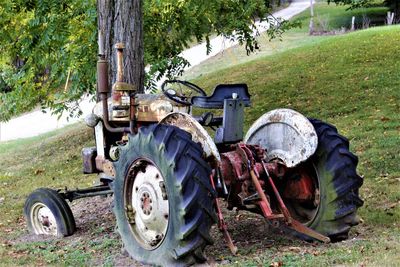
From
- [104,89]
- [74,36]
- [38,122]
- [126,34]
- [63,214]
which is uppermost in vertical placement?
[74,36]

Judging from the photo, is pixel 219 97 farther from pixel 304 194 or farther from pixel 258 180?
pixel 304 194

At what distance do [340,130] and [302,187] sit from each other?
6177 millimetres

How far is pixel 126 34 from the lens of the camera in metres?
9.06

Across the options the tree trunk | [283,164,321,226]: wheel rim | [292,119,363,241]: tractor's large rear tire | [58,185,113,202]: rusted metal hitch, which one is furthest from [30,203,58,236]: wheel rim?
[292,119,363,241]: tractor's large rear tire

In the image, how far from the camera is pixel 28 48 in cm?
1220

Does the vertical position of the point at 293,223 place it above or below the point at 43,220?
above

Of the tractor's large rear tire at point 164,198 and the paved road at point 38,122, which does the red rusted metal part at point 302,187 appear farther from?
the paved road at point 38,122

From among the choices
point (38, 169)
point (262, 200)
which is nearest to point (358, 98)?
point (38, 169)

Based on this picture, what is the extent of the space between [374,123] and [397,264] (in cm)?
774

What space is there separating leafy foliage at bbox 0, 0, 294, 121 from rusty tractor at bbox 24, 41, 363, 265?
5276mm

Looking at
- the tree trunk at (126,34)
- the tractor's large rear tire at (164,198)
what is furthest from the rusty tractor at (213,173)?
the tree trunk at (126,34)

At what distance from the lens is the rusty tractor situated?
5191 millimetres

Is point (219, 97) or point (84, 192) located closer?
point (219, 97)

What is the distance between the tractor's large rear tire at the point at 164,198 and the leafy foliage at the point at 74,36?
6045 millimetres
